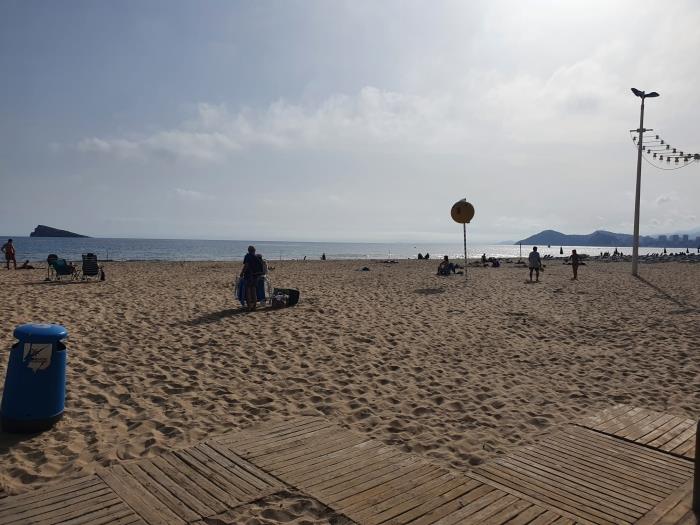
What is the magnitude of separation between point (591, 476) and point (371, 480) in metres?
1.69

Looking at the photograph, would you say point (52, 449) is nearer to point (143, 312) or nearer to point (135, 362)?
point (135, 362)

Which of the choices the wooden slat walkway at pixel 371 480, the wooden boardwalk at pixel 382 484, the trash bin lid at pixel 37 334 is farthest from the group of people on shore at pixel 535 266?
the trash bin lid at pixel 37 334

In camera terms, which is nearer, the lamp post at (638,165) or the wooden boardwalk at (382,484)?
the wooden boardwalk at (382,484)

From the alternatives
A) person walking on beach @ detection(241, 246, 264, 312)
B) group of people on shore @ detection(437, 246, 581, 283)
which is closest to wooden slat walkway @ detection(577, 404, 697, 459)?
person walking on beach @ detection(241, 246, 264, 312)

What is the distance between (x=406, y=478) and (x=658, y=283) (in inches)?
827

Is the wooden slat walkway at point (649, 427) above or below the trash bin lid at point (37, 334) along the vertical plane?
below

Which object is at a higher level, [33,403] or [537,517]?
[33,403]

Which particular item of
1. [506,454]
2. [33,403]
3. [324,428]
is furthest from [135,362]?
[506,454]

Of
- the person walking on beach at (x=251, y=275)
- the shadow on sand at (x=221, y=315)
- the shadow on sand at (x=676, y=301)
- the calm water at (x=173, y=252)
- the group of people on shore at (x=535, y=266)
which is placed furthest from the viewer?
the calm water at (x=173, y=252)

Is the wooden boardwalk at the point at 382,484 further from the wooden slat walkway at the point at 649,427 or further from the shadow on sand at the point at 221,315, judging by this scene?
the shadow on sand at the point at 221,315

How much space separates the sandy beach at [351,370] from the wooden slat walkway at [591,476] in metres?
0.34

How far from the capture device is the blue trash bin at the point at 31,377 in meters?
4.15

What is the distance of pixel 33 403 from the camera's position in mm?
4215

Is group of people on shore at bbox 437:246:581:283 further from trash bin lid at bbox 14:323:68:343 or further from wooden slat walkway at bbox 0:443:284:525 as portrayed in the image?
trash bin lid at bbox 14:323:68:343
